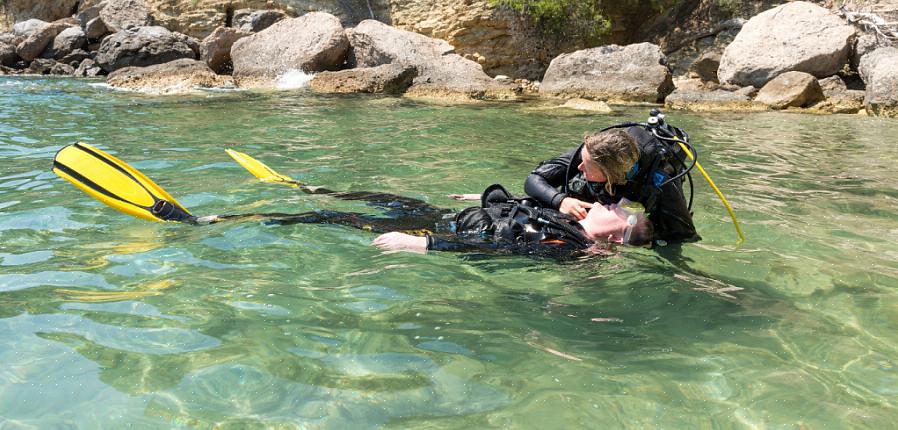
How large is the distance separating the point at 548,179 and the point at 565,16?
1545 centimetres

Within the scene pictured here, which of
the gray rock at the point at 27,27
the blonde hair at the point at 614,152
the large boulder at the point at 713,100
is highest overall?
the gray rock at the point at 27,27

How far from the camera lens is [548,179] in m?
4.11

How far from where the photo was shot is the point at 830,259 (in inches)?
161

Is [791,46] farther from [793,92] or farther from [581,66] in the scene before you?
[581,66]

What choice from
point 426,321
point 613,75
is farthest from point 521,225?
point 613,75

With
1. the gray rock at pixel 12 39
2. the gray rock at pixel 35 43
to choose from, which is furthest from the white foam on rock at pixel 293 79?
the gray rock at pixel 12 39

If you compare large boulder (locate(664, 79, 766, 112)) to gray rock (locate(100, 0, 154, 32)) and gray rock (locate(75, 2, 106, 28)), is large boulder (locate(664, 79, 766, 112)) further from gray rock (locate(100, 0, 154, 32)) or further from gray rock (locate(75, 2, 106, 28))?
gray rock (locate(75, 2, 106, 28))

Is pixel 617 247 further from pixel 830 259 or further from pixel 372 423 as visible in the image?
pixel 372 423

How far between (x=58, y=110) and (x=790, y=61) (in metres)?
14.7

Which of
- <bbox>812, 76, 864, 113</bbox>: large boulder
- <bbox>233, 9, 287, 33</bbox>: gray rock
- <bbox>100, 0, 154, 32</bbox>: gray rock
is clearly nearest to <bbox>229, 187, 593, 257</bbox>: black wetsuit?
<bbox>812, 76, 864, 113</bbox>: large boulder

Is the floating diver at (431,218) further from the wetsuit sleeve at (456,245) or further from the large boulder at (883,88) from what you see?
the large boulder at (883,88)

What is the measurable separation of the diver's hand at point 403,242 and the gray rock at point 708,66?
14.8 meters

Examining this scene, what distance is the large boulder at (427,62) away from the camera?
14422 millimetres

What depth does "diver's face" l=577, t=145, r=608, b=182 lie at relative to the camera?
3.57m
